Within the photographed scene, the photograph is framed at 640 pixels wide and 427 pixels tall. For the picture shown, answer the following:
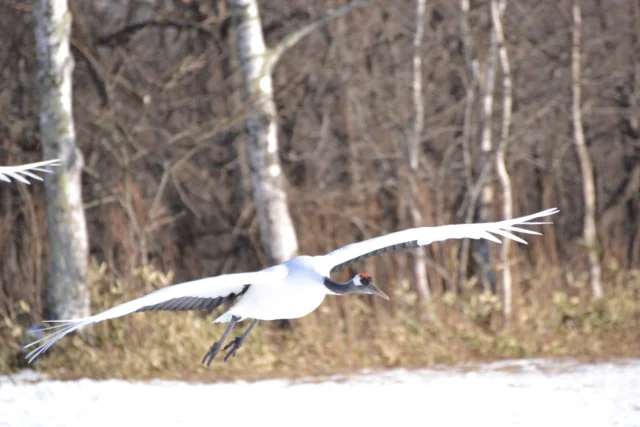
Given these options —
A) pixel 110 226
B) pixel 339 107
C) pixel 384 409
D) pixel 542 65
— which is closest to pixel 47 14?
pixel 110 226

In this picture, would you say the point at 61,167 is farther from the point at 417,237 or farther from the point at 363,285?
the point at 417,237

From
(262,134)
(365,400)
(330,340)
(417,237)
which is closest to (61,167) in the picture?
(262,134)

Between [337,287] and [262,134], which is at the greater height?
[262,134]

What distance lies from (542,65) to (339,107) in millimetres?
4099

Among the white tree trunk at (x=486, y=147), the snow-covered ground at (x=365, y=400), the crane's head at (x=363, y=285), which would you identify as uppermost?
the white tree trunk at (x=486, y=147)

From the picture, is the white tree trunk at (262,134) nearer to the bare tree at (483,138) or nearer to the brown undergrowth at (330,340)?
the brown undergrowth at (330,340)

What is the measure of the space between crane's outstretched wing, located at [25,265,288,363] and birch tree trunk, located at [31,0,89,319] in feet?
11.7

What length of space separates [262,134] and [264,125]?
99 millimetres

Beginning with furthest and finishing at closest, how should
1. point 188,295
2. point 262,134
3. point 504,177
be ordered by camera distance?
point 504,177 < point 262,134 < point 188,295

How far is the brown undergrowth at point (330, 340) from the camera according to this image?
31.2 feet

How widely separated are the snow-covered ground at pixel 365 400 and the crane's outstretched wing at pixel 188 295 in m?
0.97

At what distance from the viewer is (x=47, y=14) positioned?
942 centimetres

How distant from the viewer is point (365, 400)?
7.66m

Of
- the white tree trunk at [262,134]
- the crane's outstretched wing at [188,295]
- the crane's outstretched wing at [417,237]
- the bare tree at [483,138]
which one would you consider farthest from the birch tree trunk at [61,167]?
the bare tree at [483,138]
